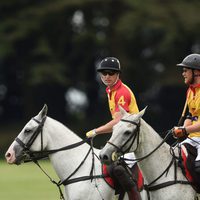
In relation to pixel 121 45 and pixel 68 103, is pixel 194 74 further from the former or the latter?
pixel 68 103

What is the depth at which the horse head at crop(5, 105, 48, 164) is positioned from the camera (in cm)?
927

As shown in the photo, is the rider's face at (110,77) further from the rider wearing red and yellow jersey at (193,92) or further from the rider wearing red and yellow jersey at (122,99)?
the rider wearing red and yellow jersey at (193,92)

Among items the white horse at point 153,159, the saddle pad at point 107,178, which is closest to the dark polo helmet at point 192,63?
the white horse at point 153,159

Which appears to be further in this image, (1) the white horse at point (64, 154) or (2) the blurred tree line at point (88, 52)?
(2) the blurred tree line at point (88, 52)

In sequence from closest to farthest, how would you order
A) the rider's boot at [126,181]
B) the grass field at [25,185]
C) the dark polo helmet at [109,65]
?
the rider's boot at [126,181] < the dark polo helmet at [109,65] < the grass field at [25,185]

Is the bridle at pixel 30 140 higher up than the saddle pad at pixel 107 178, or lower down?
higher up

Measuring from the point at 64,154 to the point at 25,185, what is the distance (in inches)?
Result: 458

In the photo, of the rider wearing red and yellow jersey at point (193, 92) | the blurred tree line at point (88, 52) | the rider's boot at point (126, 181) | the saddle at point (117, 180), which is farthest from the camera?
the blurred tree line at point (88, 52)

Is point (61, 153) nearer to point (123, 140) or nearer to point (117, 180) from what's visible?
point (117, 180)

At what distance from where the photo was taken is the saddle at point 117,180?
9.35 m

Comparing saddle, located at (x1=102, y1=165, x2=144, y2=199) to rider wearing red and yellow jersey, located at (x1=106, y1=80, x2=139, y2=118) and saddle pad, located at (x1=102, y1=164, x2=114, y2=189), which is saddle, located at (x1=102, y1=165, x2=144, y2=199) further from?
rider wearing red and yellow jersey, located at (x1=106, y1=80, x2=139, y2=118)

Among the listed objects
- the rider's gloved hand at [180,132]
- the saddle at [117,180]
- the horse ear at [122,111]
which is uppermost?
the horse ear at [122,111]

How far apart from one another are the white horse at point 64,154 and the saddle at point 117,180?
0.06 meters

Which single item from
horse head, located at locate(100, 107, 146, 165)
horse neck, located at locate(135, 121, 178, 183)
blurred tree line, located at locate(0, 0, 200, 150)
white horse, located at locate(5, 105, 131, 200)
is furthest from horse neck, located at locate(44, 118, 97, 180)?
blurred tree line, located at locate(0, 0, 200, 150)
